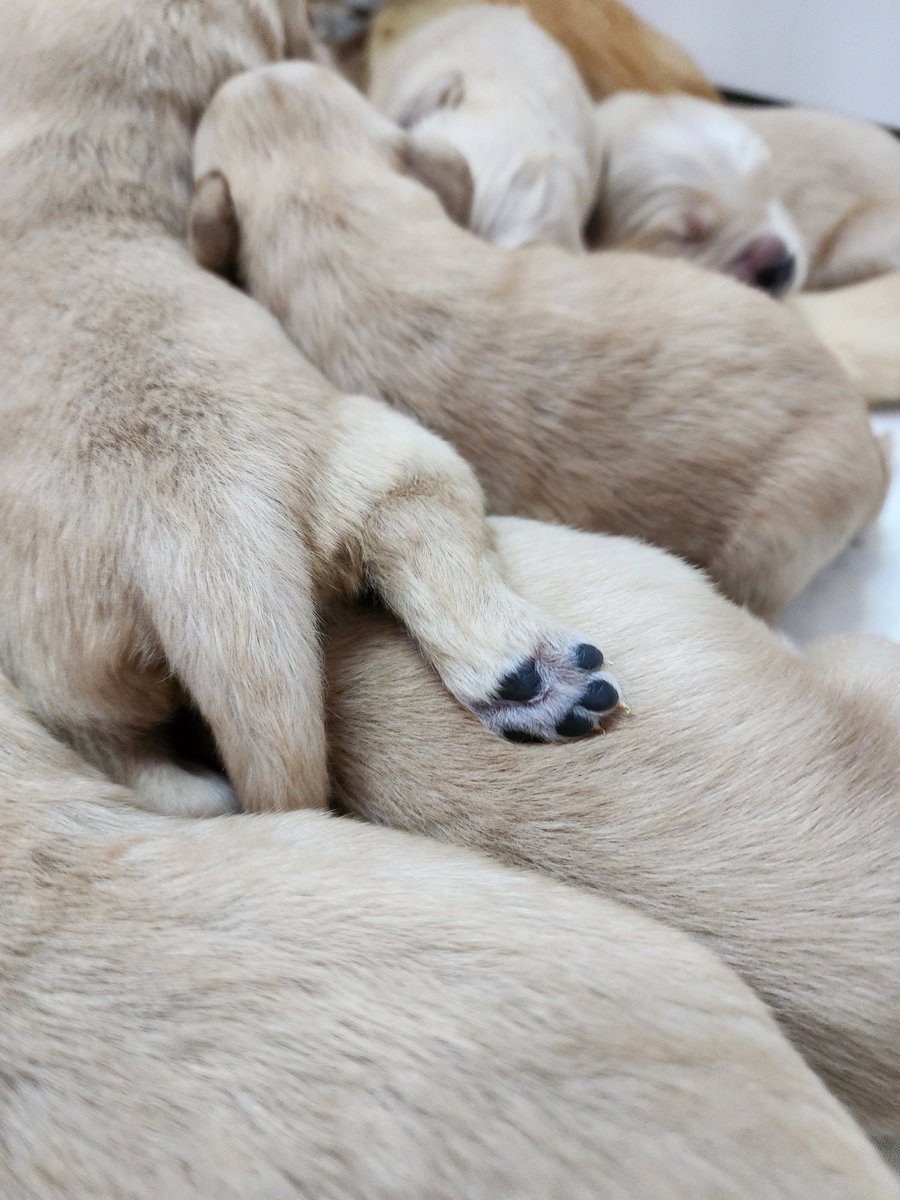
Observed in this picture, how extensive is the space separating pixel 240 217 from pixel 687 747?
2.98 feet

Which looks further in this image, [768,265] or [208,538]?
[768,265]

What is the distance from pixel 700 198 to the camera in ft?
5.62

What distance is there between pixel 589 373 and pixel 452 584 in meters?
0.33

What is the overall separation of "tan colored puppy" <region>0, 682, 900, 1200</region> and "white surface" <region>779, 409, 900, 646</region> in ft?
2.36

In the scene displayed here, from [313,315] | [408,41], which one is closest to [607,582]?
[313,315]

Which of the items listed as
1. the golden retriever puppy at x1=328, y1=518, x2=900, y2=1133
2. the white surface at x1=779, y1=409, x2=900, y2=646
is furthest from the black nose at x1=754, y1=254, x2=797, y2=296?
the golden retriever puppy at x1=328, y1=518, x2=900, y2=1133

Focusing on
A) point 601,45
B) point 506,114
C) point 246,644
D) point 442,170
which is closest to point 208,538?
point 246,644

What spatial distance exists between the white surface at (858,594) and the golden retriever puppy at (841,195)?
486 millimetres

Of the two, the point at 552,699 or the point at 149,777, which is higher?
the point at 552,699

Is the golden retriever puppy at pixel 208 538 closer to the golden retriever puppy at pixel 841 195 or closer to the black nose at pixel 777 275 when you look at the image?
the black nose at pixel 777 275

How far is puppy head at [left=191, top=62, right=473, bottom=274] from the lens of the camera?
1.32m

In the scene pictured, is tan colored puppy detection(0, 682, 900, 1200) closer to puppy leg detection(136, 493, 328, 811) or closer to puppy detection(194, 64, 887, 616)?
puppy leg detection(136, 493, 328, 811)

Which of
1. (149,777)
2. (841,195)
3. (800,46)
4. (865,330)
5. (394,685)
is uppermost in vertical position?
(800,46)

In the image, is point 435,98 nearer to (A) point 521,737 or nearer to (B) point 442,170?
(B) point 442,170
